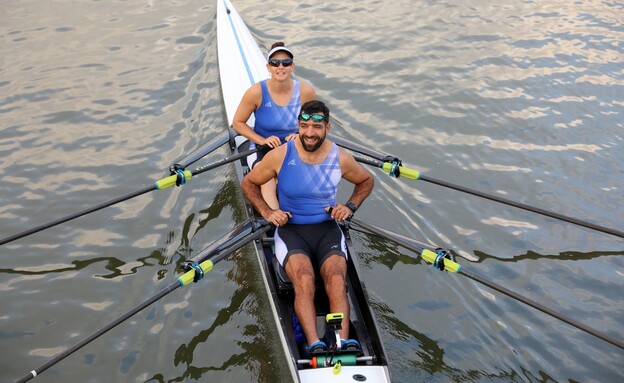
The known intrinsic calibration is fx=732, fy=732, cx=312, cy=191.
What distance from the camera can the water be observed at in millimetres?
6984

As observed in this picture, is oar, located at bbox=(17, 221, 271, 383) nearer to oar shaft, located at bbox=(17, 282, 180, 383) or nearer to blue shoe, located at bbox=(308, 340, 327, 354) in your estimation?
oar shaft, located at bbox=(17, 282, 180, 383)

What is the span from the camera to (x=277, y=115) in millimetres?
8516

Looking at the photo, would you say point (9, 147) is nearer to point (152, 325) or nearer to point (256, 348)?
point (152, 325)

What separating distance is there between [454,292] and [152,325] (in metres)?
3.09

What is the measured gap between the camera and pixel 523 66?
1268 centimetres

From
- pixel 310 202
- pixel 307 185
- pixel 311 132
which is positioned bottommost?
pixel 310 202

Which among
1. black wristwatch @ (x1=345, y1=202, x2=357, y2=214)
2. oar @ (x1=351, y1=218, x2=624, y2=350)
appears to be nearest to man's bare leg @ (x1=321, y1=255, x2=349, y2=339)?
black wristwatch @ (x1=345, y1=202, x2=357, y2=214)

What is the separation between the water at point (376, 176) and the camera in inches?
275

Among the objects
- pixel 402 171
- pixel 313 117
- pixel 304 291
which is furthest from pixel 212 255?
pixel 402 171

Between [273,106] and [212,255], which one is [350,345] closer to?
[212,255]

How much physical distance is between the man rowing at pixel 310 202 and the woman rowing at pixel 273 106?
4.51 feet

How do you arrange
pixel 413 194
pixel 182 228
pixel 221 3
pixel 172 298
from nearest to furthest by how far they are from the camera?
1. pixel 172 298
2. pixel 182 228
3. pixel 413 194
4. pixel 221 3

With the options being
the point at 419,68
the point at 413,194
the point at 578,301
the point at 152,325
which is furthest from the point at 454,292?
the point at 419,68

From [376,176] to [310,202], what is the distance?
9.58ft
